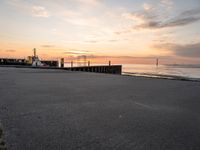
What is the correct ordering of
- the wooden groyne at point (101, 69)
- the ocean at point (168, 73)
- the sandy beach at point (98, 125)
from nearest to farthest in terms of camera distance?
the sandy beach at point (98, 125) → the ocean at point (168, 73) → the wooden groyne at point (101, 69)

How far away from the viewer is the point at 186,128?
399 centimetres

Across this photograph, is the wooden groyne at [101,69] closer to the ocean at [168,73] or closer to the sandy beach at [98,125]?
the ocean at [168,73]

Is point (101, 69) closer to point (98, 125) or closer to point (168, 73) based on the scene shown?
point (168, 73)

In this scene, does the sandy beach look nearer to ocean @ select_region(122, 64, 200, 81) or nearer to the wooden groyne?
ocean @ select_region(122, 64, 200, 81)

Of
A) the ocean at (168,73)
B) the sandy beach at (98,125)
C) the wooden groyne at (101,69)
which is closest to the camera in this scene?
the sandy beach at (98,125)

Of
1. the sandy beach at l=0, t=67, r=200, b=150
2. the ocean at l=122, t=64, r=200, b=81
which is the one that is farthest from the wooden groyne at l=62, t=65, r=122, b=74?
the sandy beach at l=0, t=67, r=200, b=150

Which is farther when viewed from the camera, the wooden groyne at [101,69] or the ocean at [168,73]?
the wooden groyne at [101,69]

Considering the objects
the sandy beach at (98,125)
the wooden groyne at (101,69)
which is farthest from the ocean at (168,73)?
the sandy beach at (98,125)

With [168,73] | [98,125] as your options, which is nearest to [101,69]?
[168,73]

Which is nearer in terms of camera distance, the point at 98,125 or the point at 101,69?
the point at 98,125

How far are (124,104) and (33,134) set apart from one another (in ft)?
10.0

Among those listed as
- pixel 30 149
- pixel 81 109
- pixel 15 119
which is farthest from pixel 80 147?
pixel 81 109

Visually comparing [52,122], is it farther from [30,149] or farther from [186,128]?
[186,128]

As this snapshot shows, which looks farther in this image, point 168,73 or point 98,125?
point 168,73
